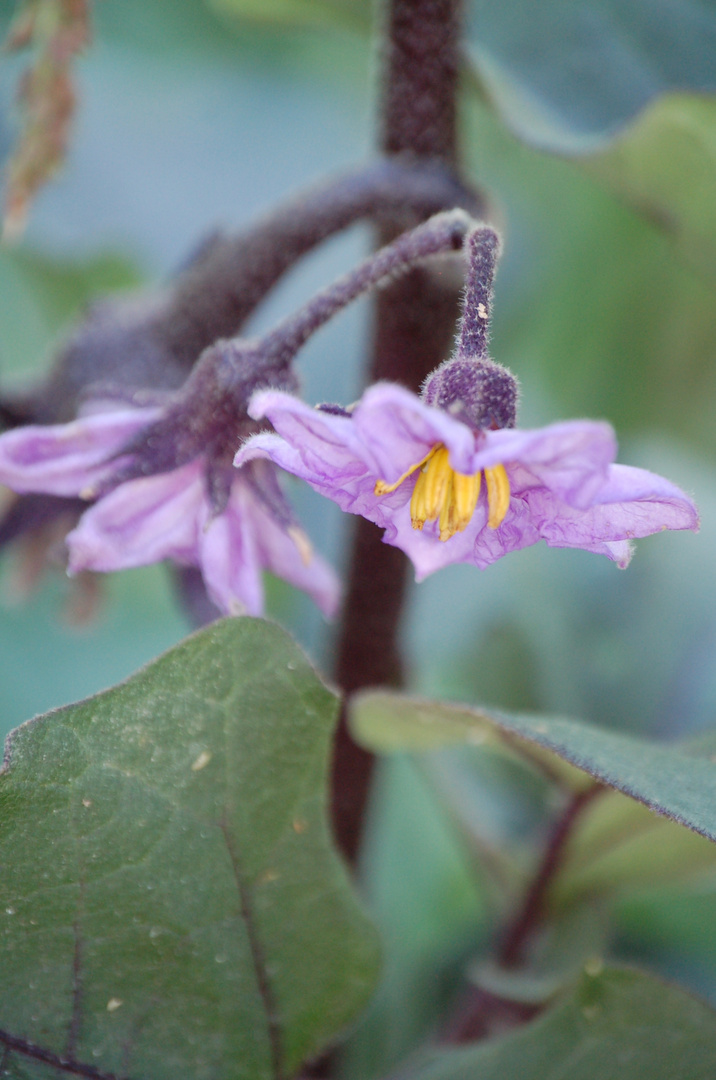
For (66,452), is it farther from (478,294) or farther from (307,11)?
(307,11)

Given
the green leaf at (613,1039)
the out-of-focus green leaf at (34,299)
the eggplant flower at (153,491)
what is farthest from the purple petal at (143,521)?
the out-of-focus green leaf at (34,299)

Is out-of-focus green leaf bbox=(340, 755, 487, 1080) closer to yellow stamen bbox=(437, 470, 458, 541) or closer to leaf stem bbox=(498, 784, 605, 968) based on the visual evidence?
leaf stem bbox=(498, 784, 605, 968)

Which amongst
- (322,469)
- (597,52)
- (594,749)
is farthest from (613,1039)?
(597,52)

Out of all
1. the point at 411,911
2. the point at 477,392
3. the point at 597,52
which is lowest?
the point at 411,911

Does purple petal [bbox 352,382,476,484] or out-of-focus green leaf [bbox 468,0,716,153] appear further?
out-of-focus green leaf [bbox 468,0,716,153]

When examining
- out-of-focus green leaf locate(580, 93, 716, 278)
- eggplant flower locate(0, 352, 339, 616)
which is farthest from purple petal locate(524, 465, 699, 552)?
out-of-focus green leaf locate(580, 93, 716, 278)

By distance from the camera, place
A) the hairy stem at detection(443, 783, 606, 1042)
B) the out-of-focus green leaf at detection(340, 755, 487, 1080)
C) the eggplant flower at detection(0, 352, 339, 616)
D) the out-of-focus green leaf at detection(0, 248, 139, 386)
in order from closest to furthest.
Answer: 1. the eggplant flower at detection(0, 352, 339, 616)
2. the hairy stem at detection(443, 783, 606, 1042)
3. the out-of-focus green leaf at detection(340, 755, 487, 1080)
4. the out-of-focus green leaf at detection(0, 248, 139, 386)
